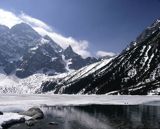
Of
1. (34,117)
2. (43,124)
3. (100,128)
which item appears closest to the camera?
(100,128)

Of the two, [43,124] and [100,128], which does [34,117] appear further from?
[100,128]

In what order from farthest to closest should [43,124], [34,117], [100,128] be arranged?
1. [34,117]
2. [43,124]
3. [100,128]

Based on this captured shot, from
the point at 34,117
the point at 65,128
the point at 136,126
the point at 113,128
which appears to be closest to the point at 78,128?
the point at 65,128

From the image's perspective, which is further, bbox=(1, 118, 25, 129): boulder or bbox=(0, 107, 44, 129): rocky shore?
bbox=(0, 107, 44, 129): rocky shore

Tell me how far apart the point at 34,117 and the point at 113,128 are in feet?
80.2

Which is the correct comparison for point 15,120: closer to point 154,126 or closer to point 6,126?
point 6,126

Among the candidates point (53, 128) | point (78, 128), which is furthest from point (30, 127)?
point (78, 128)

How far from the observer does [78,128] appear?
2783 inches

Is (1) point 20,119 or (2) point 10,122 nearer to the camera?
(2) point 10,122

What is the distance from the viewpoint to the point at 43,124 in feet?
252

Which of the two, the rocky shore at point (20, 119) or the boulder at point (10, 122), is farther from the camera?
the rocky shore at point (20, 119)

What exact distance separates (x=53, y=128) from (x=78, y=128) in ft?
18.0

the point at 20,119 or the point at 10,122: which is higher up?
the point at 20,119

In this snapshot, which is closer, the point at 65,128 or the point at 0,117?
the point at 65,128
